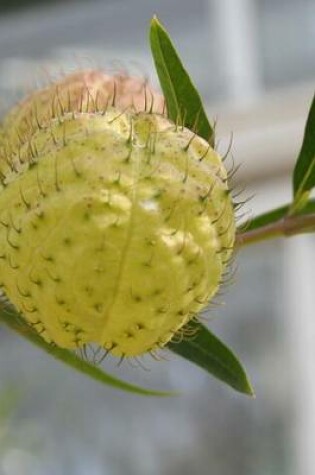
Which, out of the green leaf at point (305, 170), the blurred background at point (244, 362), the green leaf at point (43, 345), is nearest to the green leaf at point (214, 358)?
the green leaf at point (43, 345)

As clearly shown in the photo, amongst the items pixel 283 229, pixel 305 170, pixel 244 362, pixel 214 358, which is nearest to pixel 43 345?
pixel 214 358

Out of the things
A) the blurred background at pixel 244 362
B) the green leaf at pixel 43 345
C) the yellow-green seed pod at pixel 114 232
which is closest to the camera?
the yellow-green seed pod at pixel 114 232

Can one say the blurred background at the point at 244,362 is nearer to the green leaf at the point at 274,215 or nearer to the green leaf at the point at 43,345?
the green leaf at the point at 274,215

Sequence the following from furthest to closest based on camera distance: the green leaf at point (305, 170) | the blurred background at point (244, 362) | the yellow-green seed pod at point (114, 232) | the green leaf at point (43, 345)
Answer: the blurred background at point (244, 362)
the green leaf at point (305, 170)
the green leaf at point (43, 345)
the yellow-green seed pod at point (114, 232)

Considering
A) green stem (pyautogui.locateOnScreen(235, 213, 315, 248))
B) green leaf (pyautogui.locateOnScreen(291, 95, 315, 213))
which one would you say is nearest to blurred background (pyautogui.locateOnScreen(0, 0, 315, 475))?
green leaf (pyautogui.locateOnScreen(291, 95, 315, 213))

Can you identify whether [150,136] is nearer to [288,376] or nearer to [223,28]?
[288,376]

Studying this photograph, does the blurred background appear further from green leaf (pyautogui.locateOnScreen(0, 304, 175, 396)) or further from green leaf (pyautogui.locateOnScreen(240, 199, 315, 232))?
green leaf (pyautogui.locateOnScreen(0, 304, 175, 396))

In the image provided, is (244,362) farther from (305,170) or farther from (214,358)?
(214,358)

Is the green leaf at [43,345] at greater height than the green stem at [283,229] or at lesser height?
lesser
